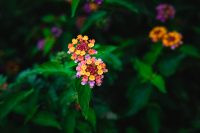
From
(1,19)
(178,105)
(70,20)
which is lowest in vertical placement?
(178,105)

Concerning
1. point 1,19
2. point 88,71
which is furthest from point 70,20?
point 88,71

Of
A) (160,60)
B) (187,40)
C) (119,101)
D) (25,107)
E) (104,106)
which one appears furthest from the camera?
(187,40)

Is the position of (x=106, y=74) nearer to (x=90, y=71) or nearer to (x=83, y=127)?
(x=83, y=127)

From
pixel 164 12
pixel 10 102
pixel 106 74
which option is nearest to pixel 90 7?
pixel 164 12

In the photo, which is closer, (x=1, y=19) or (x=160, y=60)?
(x=160, y=60)

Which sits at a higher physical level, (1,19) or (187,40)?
(1,19)

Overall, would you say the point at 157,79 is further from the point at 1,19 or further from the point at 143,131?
the point at 1,19
